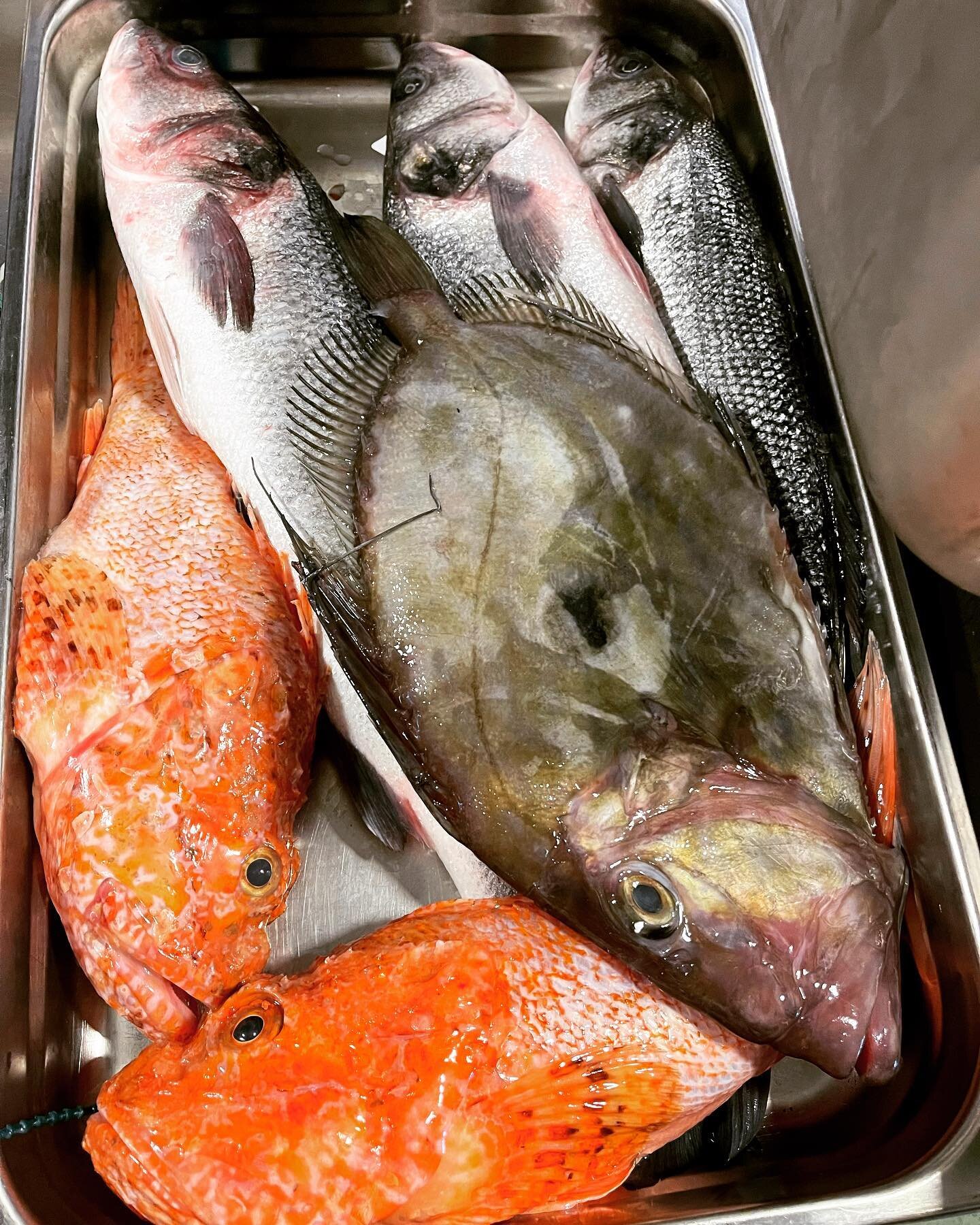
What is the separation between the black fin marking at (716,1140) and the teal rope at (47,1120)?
684 millimetres

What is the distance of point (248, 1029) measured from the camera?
95 cm

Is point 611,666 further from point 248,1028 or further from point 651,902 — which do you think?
point 248,1028

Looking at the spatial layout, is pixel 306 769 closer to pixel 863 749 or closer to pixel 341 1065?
pixel 341 1065

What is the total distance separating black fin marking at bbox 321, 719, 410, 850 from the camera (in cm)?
122

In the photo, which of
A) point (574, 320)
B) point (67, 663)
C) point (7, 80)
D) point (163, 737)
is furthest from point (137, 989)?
point (7, 80)

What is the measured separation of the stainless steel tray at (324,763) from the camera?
1.06 metres

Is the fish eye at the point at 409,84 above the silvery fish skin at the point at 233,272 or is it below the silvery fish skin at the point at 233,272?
above

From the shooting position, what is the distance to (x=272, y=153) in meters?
1.44

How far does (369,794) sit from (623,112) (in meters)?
1.27

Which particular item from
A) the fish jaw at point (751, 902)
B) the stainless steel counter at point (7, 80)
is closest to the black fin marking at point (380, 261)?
the fish jaw at point (751, 902)

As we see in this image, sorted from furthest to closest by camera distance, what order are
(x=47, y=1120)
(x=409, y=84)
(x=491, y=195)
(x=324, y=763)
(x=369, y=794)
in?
(x=409, y=84) → (x=491, y=195) → (x=324, y=763) → (x=369, y=794) → (x=47, y=1120)

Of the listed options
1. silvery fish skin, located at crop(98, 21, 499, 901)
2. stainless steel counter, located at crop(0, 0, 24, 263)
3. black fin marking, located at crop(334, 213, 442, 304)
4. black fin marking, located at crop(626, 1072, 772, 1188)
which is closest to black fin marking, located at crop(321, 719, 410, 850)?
silvery fish skin, located at crop(98, 21, 499, 901)

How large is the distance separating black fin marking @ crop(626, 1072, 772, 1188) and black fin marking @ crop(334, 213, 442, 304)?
1090mm

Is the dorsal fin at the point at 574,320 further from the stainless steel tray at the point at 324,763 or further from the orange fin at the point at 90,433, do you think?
the orange fin at the point at 90,433
